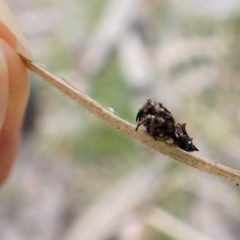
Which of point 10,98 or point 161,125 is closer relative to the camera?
point 161,125

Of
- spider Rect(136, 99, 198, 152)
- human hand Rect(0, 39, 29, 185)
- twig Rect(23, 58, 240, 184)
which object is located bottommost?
human hand Rect(0, 39, 29, 185)

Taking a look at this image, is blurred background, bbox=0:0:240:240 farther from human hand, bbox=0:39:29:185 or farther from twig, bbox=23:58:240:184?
twig, bbox=23:58:240:184

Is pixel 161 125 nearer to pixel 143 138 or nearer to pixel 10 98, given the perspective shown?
pixel 143 138

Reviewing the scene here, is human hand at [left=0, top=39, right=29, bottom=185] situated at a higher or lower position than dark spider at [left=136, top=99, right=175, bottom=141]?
lower

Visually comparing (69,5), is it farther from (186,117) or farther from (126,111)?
(186,117)

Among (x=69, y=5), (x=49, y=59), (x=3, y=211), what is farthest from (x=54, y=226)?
(x=69, y=5)

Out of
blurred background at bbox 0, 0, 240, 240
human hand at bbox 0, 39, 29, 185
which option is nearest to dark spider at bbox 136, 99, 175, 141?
human hand at bbox 0, 39, 29, 185

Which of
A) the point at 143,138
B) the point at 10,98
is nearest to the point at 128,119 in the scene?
the point at 10,98
